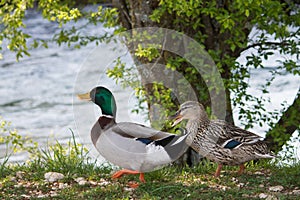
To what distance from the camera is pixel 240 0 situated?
6203 mm

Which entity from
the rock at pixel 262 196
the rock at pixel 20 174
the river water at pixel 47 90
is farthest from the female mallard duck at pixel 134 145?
the river water at pixel 47 90

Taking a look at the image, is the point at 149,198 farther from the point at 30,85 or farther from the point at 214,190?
the point at 30,85

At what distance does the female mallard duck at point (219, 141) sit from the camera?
5539 mm

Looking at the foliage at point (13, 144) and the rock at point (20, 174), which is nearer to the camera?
the rock at point (20, 174)

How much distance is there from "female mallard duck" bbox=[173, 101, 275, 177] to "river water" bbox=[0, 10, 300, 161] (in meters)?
5.52

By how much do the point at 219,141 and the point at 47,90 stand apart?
12906 mm

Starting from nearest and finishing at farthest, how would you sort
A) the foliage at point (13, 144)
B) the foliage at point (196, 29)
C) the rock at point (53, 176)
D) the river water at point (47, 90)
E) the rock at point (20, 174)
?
1. the rock at point (53, 176)
2. the rock at point (20, 174)
3. the foliage at point (13, 144)
4. the foliage at point (196, 29)
5. the river water at point (47, 90)

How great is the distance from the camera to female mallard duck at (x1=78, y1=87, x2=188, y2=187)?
5012 millimetres

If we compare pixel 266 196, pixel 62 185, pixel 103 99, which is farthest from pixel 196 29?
pixel 266 196

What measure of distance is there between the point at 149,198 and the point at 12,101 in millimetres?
13021

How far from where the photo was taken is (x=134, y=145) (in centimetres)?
502

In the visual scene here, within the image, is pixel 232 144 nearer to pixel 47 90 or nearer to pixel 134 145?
pixel 134 145

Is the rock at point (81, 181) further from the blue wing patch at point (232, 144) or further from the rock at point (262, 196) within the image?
the rock at point (262, 196)

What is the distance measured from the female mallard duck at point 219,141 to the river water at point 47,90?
18.1 feet
